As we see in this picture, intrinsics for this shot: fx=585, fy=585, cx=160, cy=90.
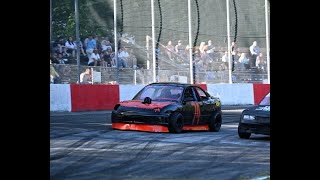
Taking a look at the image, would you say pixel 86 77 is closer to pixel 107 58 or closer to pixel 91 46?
pixel 107 58

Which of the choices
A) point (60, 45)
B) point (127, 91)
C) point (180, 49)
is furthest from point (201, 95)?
point (180, 49)

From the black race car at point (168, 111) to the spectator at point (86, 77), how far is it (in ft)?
19.5

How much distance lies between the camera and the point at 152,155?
31.1 feet

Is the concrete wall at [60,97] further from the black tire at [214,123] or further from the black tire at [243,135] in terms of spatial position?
the black tire at [243,135]

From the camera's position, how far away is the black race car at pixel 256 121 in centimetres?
1254

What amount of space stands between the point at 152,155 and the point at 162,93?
4.91 metres

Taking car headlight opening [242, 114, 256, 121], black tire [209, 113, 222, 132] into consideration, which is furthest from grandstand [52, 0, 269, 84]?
car headlight opening [242, 114, 256, 121]

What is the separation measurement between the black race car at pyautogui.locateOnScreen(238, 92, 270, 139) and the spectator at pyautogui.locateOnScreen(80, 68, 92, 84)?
328 inches

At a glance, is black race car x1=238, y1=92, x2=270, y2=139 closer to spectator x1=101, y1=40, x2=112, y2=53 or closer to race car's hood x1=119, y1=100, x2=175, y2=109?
race car's hood x1=119, y1=100, x2=175, y2=109
